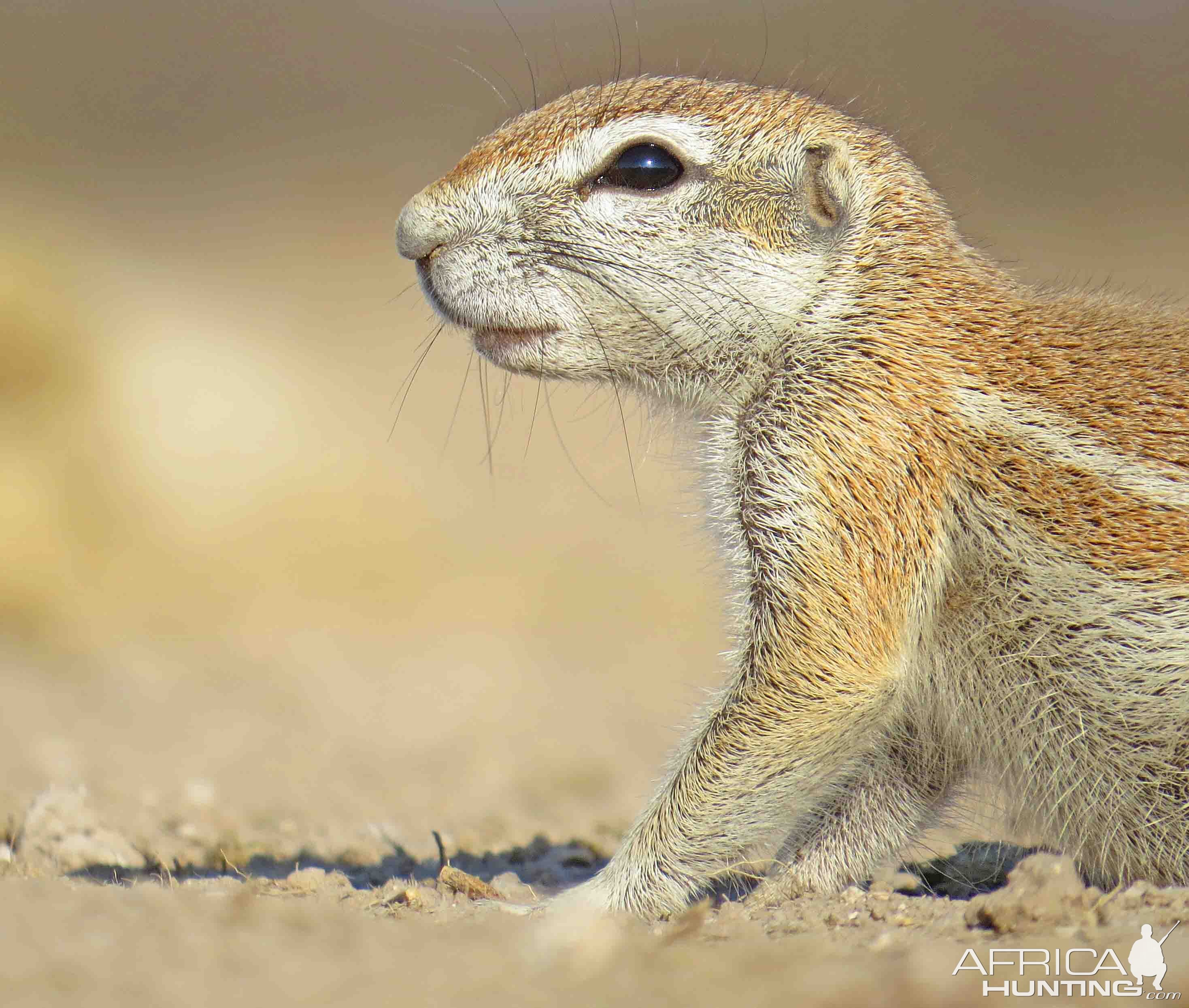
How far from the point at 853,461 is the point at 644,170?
1.16m

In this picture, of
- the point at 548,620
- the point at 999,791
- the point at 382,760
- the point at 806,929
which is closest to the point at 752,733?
the point at 806,929

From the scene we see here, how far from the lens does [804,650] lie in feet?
12.0

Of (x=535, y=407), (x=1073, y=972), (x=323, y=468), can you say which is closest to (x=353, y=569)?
(x=323, y=468)

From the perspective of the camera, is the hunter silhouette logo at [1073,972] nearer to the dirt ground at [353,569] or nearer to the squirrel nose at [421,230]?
the dirt ground at [353,569]

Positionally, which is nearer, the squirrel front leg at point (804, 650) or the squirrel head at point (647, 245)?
the squirrel front leg at point (804, 650)

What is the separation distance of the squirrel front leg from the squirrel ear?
0.68 meters

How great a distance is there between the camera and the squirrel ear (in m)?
4.13

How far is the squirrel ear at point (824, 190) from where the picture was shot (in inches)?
163

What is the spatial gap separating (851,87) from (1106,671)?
11.7 metres

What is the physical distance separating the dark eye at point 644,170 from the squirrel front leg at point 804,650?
0.92m

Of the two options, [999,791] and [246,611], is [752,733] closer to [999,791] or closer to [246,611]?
[999,791]

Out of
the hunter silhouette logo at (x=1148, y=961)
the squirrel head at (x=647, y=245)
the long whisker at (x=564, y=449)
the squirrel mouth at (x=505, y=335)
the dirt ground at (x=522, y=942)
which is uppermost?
the squirrel head at (x=647, y=245)

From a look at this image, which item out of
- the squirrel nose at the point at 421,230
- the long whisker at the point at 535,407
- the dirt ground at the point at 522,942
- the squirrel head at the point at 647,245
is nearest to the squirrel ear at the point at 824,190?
the squirrel head at the point at 647,245

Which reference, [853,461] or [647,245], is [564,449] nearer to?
[647,245]
